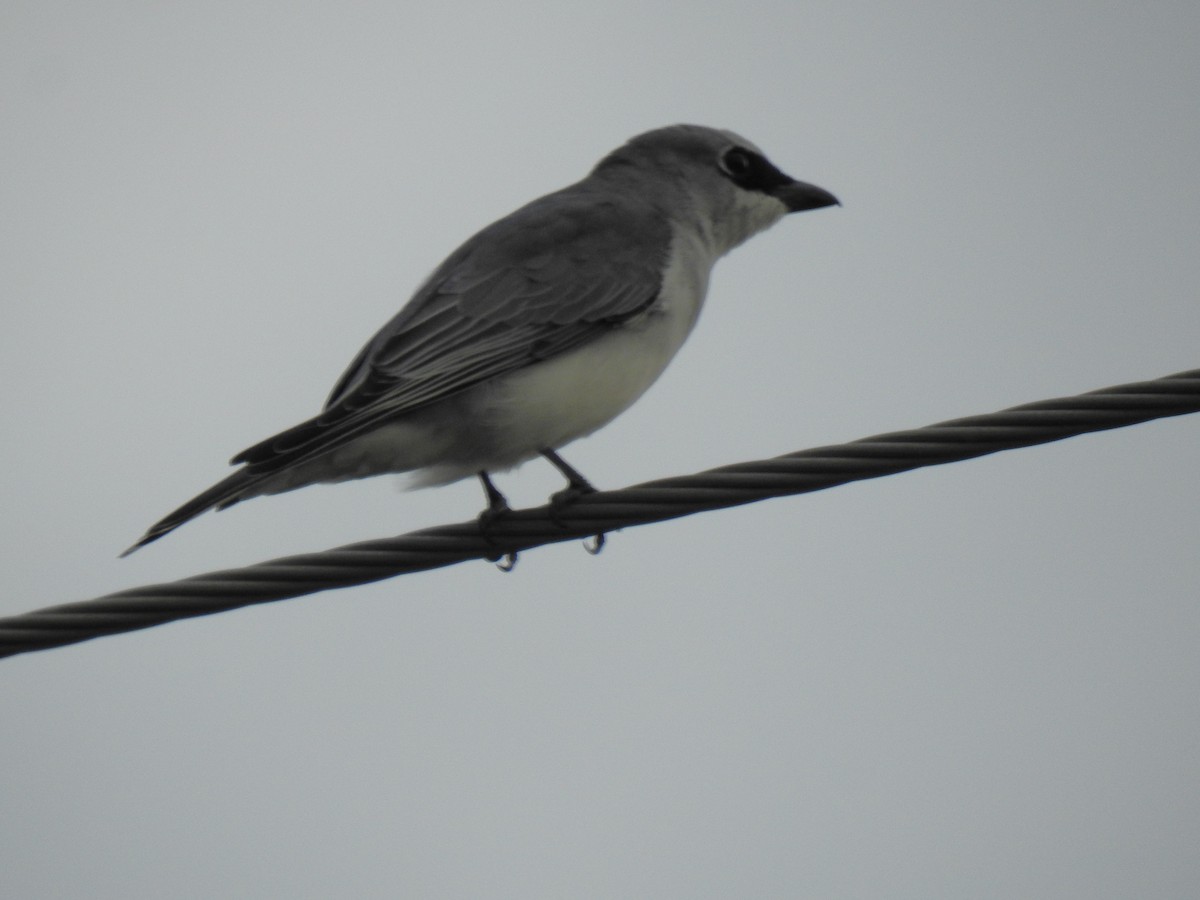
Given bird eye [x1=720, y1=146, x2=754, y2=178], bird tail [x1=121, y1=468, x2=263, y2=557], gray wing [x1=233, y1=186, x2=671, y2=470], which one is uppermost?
bird eye [x1=720, y1=146, x2=754, y2=178]

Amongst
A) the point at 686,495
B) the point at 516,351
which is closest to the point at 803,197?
the point at 516,351

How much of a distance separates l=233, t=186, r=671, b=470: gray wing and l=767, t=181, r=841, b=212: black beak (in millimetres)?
1043

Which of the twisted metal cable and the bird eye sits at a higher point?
the bird eye

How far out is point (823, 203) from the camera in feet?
26.2

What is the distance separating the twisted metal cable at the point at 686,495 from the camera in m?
3.78

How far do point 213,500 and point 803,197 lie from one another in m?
4.38

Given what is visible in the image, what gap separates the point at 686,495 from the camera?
4.18m

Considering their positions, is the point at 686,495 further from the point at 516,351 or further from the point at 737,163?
the point at 737,163

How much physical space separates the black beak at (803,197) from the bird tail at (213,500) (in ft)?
13.5

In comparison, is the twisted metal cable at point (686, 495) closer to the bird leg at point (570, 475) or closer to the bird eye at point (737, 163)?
the bird leg at point (570, 475)

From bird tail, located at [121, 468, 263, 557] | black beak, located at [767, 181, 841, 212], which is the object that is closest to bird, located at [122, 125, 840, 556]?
bird tail, located at [121, 468, 263, 557]

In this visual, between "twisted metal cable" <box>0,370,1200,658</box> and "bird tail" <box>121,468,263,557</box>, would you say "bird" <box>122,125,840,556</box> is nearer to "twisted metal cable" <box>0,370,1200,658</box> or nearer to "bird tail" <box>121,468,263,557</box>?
"bird tail" <box>121,468,263,557</box>

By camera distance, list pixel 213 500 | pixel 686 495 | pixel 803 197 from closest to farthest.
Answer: pixel 686 495
pixel 213 500
pixel 803 197

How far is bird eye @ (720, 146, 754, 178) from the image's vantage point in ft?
26.3
